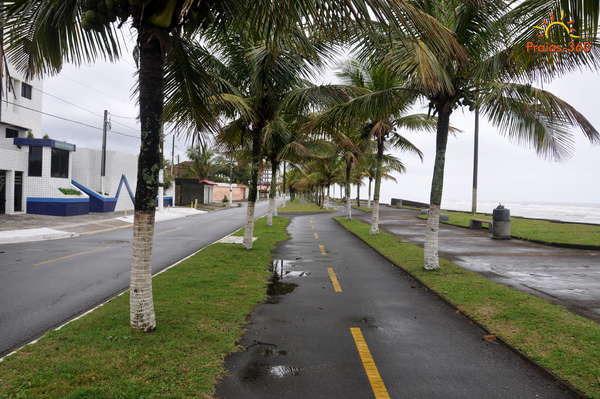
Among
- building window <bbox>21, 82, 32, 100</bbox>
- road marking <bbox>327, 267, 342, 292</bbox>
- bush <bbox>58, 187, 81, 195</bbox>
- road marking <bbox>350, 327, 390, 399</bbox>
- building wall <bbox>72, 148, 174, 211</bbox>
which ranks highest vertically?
building window <bbox>21, 82, 32, 100</bbox>

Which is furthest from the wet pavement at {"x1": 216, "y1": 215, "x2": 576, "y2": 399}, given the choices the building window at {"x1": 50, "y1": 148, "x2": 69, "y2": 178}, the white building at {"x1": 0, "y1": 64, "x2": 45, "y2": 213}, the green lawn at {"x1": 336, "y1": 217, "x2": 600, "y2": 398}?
the building window at {"x1": 50, "y1": 148, "x2": 69, "y2": 178}

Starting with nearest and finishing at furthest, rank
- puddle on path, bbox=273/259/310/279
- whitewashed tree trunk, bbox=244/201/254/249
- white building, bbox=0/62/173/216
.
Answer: puddle on path, bbox=273/259/310/279 → whitewashed tree trunk, bbox=244/201/254/249 → white building, bbox=0/62/173/216

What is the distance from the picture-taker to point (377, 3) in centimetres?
320

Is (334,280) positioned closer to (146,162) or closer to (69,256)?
(146,162)

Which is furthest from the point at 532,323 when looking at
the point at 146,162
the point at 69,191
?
the point at 69,191

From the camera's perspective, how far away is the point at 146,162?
500 cm

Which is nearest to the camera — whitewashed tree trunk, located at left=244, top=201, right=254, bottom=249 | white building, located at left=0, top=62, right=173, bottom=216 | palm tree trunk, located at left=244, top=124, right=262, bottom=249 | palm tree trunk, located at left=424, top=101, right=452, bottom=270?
palm tree trunk, located at left=424, top=101, right=452, bottom=270

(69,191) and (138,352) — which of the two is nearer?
(138,352)

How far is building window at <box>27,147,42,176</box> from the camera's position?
27750 millimetres

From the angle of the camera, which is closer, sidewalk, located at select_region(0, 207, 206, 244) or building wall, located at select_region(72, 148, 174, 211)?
sidewalk, located at select_region(0, 207, 206, 244)

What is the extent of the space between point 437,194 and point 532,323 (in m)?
4.57

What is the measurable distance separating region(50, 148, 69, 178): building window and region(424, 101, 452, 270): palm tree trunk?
28035 millimetres

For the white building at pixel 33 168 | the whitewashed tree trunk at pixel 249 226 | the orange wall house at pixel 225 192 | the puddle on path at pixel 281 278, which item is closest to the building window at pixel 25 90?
the white building at pixel 33 168
